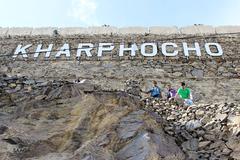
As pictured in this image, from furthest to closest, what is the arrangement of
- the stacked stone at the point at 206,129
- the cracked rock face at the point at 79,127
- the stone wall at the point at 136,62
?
1. the stone wall at the point at 136,62
2. the stacked stone at the point at 206,129
3. the cracked rock face at the point at 79,127

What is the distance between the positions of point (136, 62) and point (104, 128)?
710 cm

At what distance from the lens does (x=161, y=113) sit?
9789 millimetres

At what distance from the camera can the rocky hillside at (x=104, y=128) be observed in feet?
25.4

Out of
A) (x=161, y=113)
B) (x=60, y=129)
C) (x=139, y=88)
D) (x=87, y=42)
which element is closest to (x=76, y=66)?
(x=87, y=42)

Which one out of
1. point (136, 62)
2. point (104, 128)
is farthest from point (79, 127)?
point (136, 62)

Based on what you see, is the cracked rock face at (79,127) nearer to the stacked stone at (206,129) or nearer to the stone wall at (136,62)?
the stacked stone at (206,129)

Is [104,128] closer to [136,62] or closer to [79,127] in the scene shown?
[79,127]

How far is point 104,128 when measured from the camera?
8289 mm

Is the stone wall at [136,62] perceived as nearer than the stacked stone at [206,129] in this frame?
No

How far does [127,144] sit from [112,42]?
8.47m

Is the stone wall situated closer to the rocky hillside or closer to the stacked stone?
the stacked stone

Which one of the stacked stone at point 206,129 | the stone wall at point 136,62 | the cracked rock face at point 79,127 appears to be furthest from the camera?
the stone wall at point 136,62

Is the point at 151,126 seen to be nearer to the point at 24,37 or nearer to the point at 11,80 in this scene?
the point at 11,80

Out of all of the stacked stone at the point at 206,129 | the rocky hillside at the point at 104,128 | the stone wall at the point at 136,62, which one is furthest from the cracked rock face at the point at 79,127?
the stone wall at the point at 136,62
